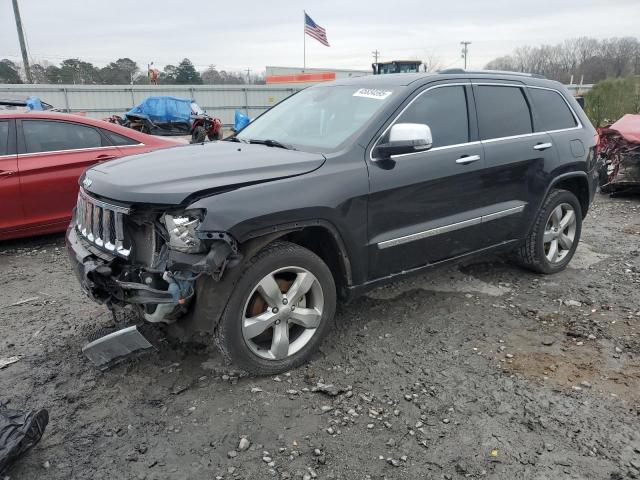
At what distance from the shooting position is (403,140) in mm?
3350

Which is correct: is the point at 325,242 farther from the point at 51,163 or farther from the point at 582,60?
the point at 582,60

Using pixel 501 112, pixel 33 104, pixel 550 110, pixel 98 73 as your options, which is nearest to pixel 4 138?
pixel 33 104

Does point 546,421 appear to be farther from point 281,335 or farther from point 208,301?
point 208,301

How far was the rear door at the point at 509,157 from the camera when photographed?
13.8 ft

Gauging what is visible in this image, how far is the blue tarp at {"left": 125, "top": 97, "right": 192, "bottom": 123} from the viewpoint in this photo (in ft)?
59.8

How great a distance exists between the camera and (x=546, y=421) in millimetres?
2869

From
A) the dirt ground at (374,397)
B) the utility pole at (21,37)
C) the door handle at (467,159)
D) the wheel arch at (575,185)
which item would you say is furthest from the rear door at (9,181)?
the utility pole at (21,37)

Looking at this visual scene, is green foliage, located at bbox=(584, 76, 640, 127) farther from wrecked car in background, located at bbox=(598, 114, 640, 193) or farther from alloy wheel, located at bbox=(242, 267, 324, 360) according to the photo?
alloy wheel, located at bbox=(242, 267, 324, 360)

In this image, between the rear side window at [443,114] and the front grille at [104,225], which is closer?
the front grille at [104,225]

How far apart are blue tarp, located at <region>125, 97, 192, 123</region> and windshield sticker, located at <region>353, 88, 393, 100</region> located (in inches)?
612

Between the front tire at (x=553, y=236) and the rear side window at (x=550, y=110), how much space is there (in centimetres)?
62

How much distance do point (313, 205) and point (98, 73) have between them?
154 feet

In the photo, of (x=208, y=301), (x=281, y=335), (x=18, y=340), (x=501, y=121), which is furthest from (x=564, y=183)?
(x=18, y=340)

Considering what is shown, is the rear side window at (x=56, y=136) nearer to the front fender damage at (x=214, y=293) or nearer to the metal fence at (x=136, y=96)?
the front fender damage at (x=214, y=293)
